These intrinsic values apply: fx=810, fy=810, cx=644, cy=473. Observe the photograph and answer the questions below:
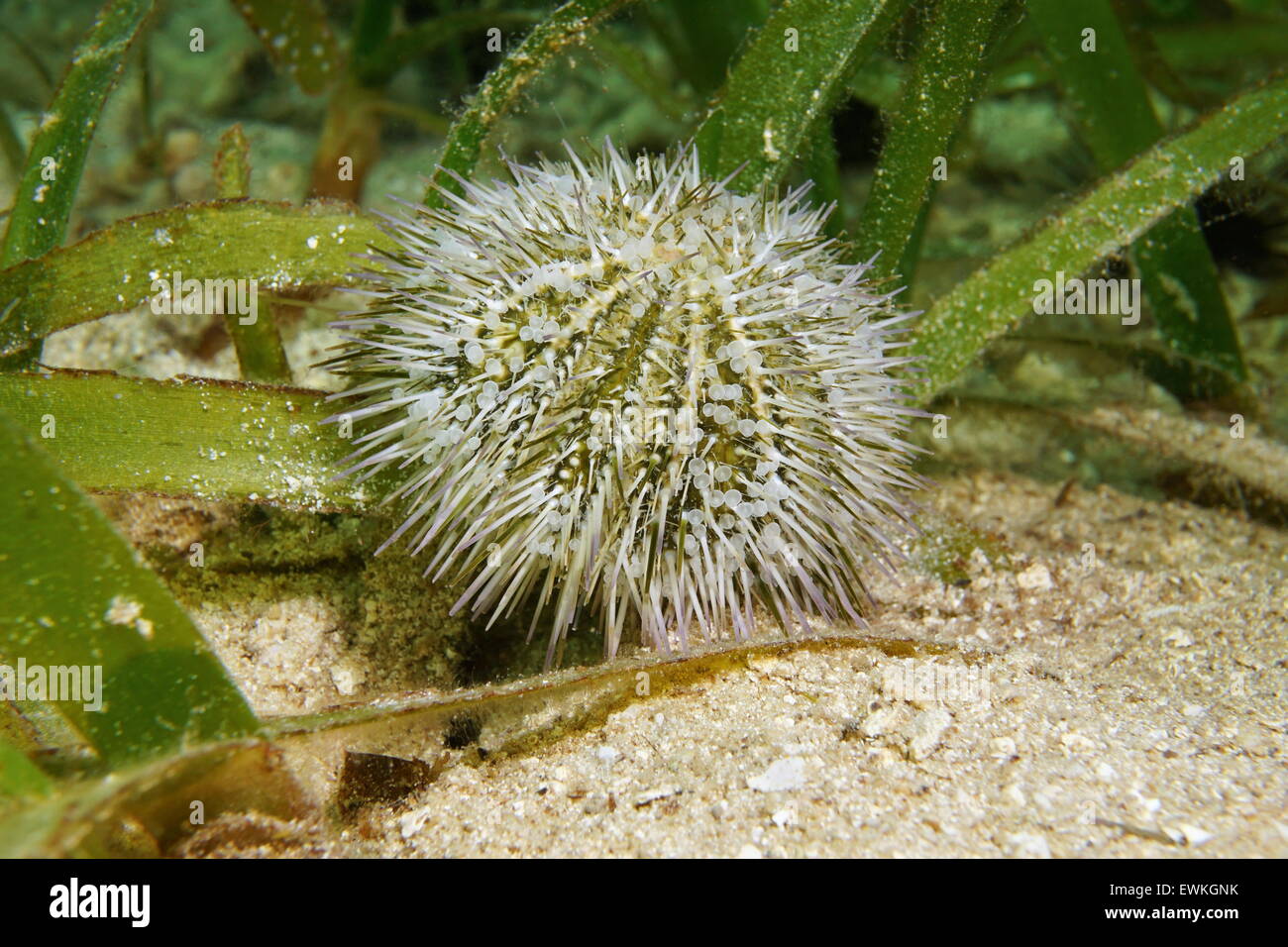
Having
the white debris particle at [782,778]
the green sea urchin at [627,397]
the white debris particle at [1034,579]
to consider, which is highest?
the green sea urchin at [627,397]

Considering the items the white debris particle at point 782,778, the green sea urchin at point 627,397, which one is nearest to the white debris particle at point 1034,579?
the green sea urchin at point 627,397

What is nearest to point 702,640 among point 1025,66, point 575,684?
point 575,684

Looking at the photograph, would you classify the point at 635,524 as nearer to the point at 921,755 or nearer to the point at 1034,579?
the point at 921,755

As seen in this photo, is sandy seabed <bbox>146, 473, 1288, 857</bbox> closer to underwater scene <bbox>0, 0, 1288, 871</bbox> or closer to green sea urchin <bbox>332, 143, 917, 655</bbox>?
underwater scene <bbox>0, 0, 1288, 871</bbox>

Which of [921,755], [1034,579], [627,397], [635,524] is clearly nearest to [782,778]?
[921,755]

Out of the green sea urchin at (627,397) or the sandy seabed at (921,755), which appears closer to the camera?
the sandy seabed at (921,755)

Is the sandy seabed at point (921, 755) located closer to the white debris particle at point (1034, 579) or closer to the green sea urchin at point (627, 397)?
the white debris particle at point (1034, 579)
